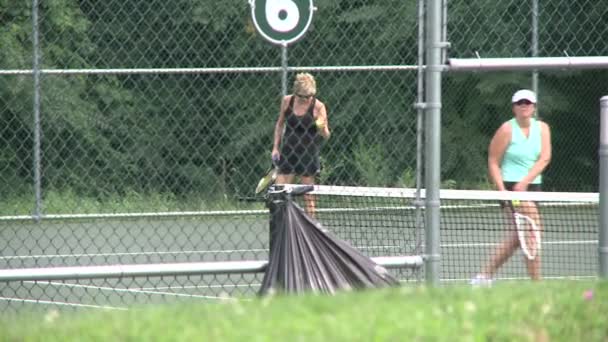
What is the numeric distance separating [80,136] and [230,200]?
6.24 feet

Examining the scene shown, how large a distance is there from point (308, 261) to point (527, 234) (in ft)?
9.88

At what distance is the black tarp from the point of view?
5.78m

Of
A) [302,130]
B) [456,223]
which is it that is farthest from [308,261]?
A: [302,130]

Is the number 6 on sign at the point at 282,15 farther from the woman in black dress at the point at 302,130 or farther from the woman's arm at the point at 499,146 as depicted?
the woman's arm at the point at 499,146

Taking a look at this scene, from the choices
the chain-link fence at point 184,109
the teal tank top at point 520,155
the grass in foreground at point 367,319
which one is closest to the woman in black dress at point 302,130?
the chain-link fence at point 184,109

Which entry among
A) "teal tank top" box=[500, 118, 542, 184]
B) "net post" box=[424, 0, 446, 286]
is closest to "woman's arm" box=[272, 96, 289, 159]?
"teal tank top" box=[500, 118, 542, 184]

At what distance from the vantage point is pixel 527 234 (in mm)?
8492

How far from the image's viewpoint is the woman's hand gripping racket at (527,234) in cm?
820

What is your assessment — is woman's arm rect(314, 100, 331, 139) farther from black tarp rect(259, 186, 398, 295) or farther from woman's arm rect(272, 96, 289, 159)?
black tarp rect(259, 186, 398, 295)

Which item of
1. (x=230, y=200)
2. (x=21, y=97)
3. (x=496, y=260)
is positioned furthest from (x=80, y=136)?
(x=496, y=260)

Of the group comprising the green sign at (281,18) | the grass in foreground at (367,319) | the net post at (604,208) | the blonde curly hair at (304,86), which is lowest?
→ the grass in foreground at (367,319)

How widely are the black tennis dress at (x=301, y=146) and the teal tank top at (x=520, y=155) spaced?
1831 millimetres

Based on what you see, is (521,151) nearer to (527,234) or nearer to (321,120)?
(527,234)

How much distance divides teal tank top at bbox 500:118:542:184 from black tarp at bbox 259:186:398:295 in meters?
3.70
